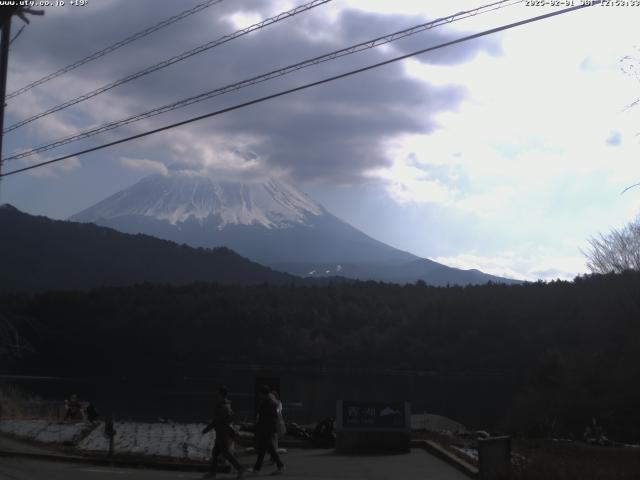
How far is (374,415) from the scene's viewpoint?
17.5 metres

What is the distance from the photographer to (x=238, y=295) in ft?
444

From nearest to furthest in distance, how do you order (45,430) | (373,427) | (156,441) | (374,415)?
(374,415)
(373,427)
(156,441)
(45,430)

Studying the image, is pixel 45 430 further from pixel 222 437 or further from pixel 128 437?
pixel 222 437

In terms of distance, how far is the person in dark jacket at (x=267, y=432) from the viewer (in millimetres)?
14305

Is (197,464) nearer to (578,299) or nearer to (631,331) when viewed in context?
(631,331)

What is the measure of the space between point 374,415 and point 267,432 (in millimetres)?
3754

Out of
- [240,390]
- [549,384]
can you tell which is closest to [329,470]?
[549,384]

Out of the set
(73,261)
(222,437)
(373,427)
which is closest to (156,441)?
(373,427)

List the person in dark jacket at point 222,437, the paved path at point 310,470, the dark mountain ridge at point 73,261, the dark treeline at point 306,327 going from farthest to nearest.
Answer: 1. the dark mountain ridge at point 73,261
2. the dark treeline at point 306,327
3. the paved path at point 310,470
4. the person in dark jacket at point 222,437

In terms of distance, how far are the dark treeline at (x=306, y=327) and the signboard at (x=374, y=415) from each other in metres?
51.6

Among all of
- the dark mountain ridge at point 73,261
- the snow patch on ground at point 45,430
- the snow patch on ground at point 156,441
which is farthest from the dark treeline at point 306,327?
the snow patch on ground at point 45,430

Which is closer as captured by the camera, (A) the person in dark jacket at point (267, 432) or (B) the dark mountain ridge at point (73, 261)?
(A) the person in dark jacket at point (267, 432)

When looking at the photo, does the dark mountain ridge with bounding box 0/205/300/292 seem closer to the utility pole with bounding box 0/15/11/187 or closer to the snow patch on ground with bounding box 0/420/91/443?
the snow patch on ground with bounding box 0/420/91/443

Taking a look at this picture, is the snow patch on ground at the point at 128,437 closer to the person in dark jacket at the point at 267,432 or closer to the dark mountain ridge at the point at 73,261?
the person in dark jacket at the point at 267,432
